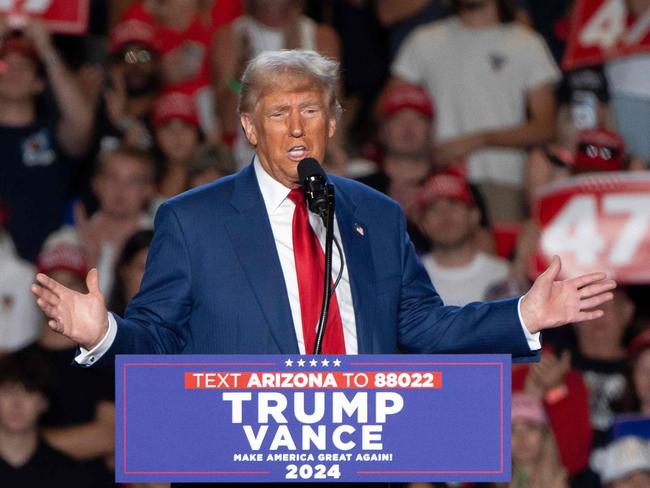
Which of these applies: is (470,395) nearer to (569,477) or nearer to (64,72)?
(569,477)

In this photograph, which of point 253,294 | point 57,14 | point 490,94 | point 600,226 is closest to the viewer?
point 253,294

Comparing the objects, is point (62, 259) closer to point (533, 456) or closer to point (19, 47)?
point (19, 47)

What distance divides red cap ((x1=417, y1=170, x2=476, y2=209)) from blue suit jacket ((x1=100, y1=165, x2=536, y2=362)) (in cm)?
331

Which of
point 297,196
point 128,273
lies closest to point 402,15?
point 128,273

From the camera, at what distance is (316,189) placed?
8.86 ft

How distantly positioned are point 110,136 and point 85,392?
1281 millimetres

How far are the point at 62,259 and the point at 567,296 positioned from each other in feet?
12.3

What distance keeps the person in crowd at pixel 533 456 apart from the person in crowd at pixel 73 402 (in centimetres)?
156

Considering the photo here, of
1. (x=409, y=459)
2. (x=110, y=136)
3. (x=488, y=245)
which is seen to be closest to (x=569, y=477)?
(x=488, y=245)

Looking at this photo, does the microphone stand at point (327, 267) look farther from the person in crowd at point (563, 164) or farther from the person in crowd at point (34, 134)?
the person in crowd at point (34, 134)

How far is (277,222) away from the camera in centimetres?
292

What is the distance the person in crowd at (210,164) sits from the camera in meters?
6.34

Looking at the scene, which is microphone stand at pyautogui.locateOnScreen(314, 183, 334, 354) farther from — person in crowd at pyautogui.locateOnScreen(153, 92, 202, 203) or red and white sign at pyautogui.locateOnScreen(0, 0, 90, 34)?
red and white sign at pyautogui.locateOnScreen(0, 0, 90, 34)

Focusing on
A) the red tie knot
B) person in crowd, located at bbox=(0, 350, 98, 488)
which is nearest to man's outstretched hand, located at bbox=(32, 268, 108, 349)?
the red tie knot
